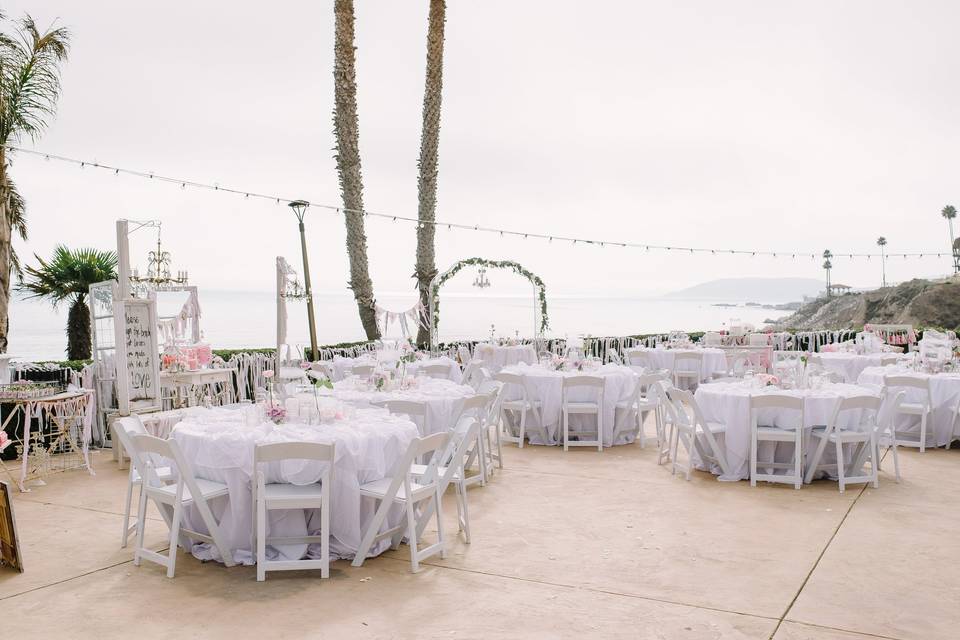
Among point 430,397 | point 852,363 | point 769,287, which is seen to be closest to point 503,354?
point 852,363

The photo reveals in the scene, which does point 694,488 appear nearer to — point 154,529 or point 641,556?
point 641,556

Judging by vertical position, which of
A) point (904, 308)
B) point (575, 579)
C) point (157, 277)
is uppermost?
point (157, 277)

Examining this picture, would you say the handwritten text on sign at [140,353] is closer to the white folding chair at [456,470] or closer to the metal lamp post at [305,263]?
the metal lamp post at [305,263]

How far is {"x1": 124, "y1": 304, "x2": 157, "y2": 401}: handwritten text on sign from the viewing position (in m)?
8.19

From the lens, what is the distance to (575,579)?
4.39 m

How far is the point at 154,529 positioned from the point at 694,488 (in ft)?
14.1

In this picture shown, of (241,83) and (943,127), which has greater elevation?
(241,83)

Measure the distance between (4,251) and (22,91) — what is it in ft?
7.41

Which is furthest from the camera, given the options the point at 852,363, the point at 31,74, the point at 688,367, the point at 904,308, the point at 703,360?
the point at 904,308

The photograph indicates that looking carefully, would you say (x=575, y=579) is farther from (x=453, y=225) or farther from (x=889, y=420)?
(x=453, y=225)

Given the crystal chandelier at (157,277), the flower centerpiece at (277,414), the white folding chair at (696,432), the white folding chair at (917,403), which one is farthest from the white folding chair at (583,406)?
the crystal chandelier at (157,277)

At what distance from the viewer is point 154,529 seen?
542 cm

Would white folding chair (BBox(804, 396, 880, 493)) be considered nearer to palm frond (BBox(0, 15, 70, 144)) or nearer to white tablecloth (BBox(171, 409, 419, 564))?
white tablecloth (BBox(171, 409, 419, 564))

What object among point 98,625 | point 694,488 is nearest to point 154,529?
point 98,625
